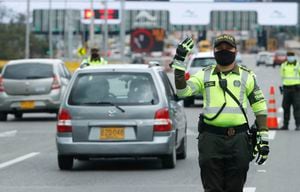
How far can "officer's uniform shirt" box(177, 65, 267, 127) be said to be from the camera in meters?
8.67

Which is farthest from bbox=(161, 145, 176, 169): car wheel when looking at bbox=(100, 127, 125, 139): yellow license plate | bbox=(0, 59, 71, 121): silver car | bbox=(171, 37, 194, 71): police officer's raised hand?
bbox=(0, 59, 71, 121): silver car

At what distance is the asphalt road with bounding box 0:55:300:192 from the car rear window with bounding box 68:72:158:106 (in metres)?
1.04

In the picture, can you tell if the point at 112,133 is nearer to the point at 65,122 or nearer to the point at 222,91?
the point at 65,122

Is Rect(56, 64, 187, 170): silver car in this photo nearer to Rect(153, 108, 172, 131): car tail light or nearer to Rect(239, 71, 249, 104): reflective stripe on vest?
Rect(153, 108, 172, 131): car tail light

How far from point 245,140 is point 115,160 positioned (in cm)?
788

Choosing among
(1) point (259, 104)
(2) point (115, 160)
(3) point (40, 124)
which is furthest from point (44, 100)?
(1) point (259, 104)

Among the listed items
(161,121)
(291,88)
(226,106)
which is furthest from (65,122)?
(291,88)

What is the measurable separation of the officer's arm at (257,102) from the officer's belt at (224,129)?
0.69 ft

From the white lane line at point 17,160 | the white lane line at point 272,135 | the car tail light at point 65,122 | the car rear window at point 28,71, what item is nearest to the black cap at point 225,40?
the car tail light at point 65,122

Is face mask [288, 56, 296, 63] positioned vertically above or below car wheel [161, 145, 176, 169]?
above

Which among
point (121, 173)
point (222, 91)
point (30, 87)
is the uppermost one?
point (222, 91)

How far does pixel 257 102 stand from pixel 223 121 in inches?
17.5

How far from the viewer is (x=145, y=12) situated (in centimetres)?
9112

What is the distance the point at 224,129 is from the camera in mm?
8664
